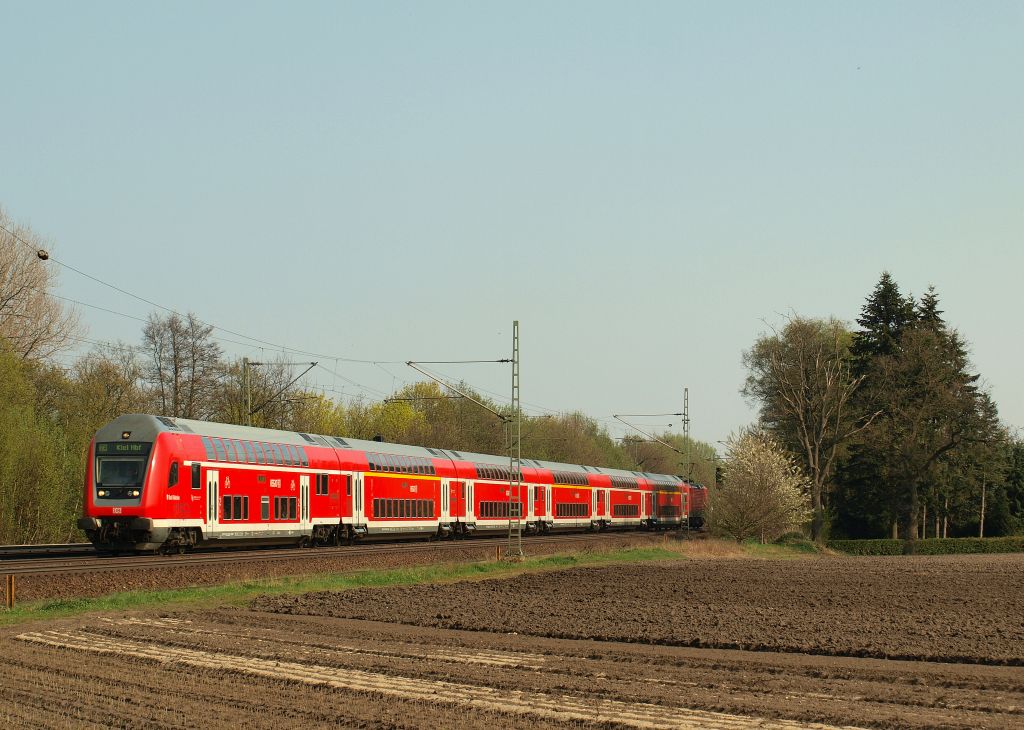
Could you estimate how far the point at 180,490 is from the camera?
38031mm

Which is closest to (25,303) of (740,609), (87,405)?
(87,405)

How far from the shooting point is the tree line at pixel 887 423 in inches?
3115

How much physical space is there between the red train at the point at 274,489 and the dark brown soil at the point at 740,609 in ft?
31.7

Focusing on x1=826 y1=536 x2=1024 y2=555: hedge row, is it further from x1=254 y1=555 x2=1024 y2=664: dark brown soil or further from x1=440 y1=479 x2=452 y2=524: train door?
x1=254 y1=555 x2=1024 y2=664: dark brown soil

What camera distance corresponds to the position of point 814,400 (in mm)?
83312

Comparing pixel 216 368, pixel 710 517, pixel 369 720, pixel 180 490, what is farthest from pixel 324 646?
pixel 216 368

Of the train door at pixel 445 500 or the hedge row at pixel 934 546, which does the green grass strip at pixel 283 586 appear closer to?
the train door at pixel 445 500

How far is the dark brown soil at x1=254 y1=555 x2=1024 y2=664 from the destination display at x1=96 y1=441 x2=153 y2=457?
10325mm

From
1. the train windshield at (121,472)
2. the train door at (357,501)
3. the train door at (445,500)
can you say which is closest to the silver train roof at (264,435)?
the train windshield at (121,472)

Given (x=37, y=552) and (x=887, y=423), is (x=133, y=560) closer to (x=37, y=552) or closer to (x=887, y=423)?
(x=37, y=552)

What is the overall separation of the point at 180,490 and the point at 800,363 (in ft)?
179

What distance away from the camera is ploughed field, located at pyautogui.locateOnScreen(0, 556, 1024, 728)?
13.6 meters

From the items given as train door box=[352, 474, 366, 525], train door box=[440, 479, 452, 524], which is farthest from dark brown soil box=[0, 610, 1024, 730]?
train door box=[440, 479, 452, 524]

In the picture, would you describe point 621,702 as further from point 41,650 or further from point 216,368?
point 216,368
